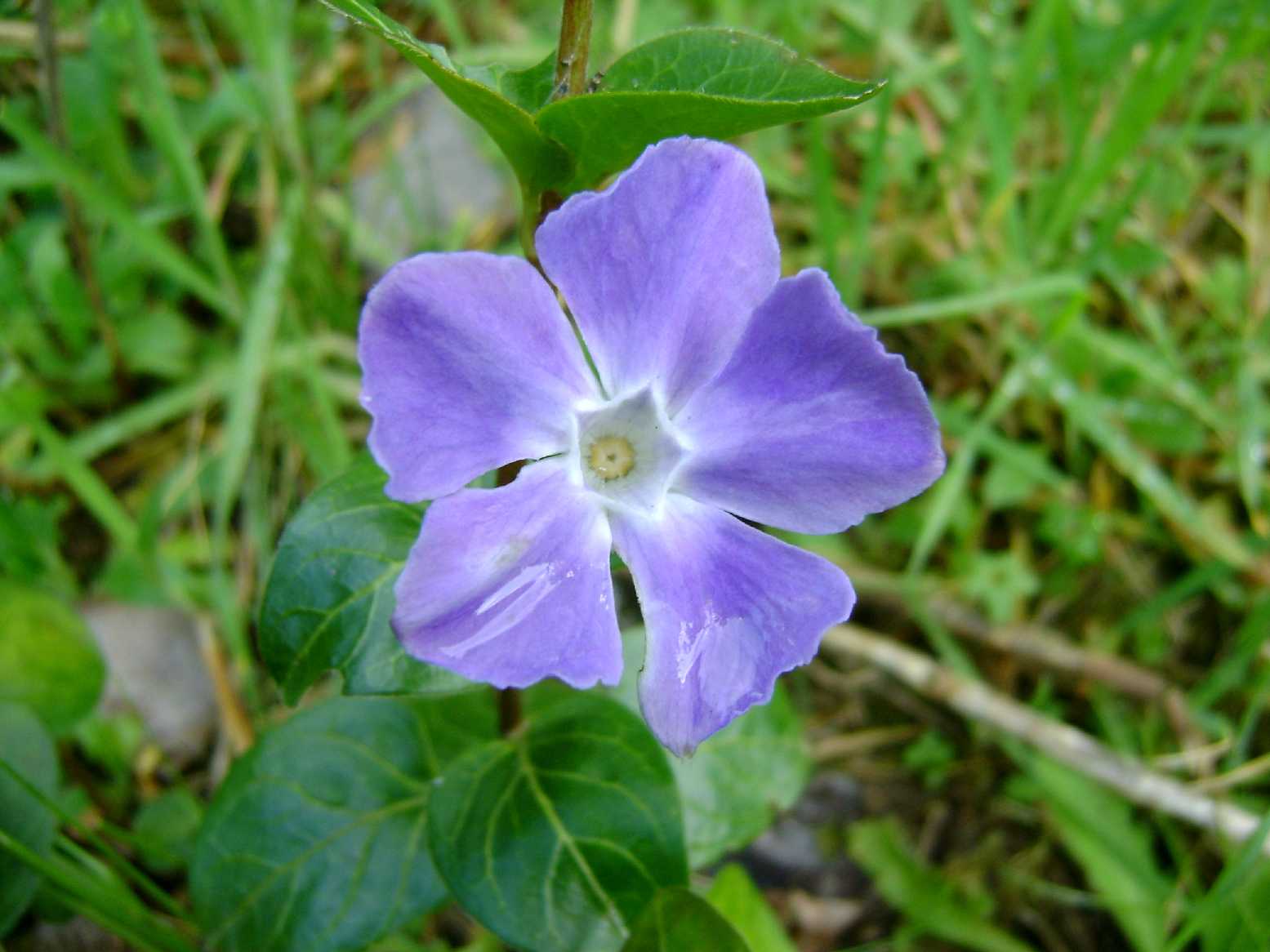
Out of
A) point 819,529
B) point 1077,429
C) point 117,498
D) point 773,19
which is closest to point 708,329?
point 819,529

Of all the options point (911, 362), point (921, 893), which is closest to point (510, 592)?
point (921, 893)

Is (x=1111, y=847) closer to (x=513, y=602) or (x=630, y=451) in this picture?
(x=630, y=451)

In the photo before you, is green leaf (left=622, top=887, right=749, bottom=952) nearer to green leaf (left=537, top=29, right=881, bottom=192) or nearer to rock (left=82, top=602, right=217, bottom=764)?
green leaf (left=537, top=29, right=881, bottom=192)

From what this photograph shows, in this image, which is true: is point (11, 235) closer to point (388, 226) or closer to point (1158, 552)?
point (388, 226)

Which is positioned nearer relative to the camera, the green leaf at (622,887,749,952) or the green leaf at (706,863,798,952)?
the green leaf at (622,887,749,952)

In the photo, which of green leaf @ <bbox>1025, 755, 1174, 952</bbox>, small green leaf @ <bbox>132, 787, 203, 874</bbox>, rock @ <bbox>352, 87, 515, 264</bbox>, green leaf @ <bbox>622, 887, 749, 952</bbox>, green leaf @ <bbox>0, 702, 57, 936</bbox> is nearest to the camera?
green leaf @ <bbox>622, 887, 749, 952</bbox>

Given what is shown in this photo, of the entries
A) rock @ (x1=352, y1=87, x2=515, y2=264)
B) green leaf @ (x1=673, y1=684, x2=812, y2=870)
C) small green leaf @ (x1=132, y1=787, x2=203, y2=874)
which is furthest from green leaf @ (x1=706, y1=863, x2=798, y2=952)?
rock @ (x1=352, y1=87, x2=515, y2=264)
